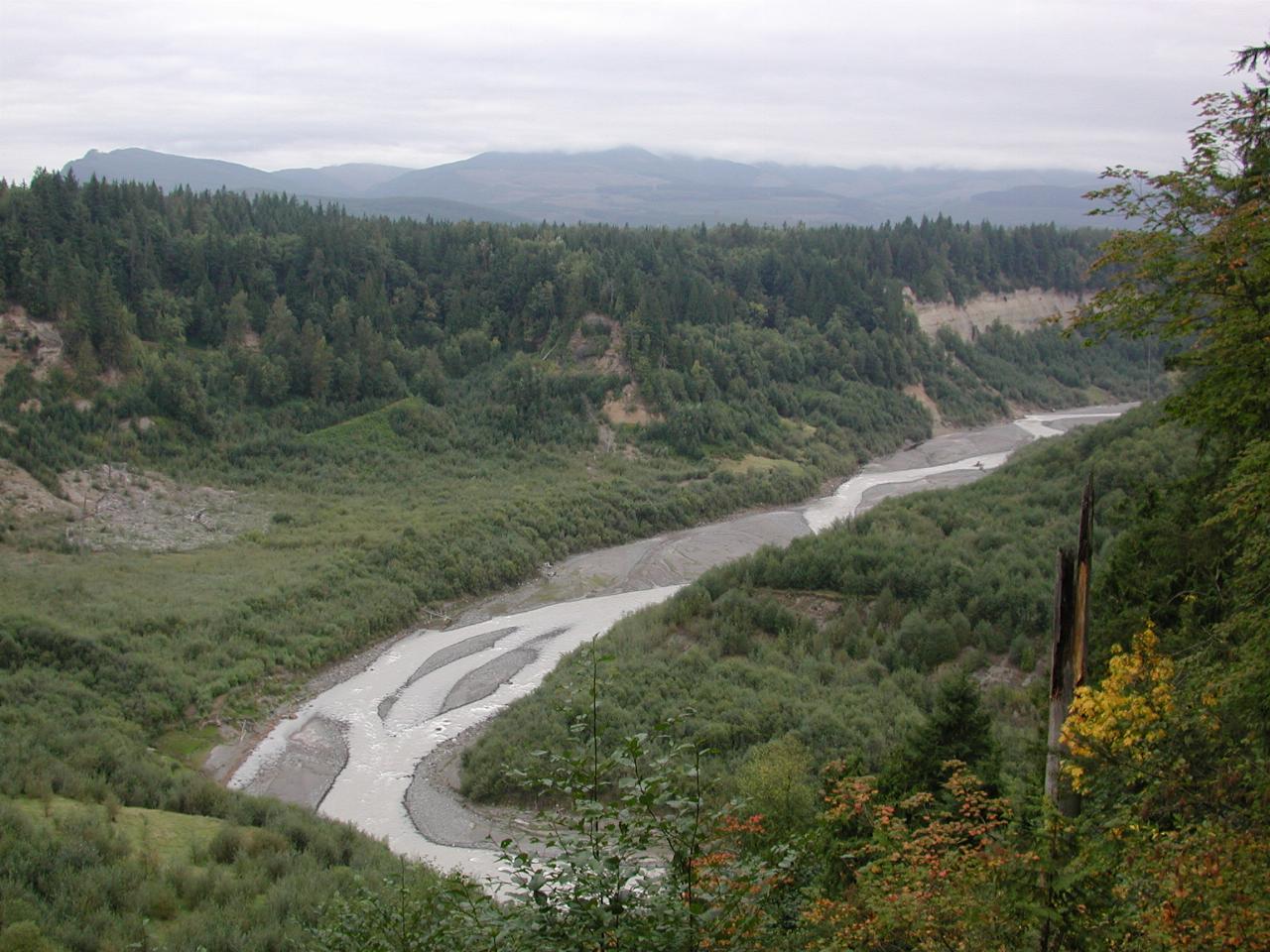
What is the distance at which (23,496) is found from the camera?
151ft

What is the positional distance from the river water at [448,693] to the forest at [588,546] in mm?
1861

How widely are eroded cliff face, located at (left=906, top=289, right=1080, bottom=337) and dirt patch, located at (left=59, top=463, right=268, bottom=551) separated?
68.7 m

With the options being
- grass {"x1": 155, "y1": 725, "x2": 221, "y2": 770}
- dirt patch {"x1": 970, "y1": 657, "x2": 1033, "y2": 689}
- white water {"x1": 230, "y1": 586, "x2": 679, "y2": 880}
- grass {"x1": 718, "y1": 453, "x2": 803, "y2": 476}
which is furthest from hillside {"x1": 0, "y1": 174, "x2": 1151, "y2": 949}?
dirt patch {"x1": 970, "y1": 657, "x2": 1033, "y2": 689}

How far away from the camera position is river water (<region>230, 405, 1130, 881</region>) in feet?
92.8

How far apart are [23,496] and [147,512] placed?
5.35 meters

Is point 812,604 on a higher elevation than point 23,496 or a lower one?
lower

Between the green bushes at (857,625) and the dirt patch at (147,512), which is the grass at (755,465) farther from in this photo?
the dirt patch at (147,512)

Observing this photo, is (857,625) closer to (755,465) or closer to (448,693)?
(448,693)

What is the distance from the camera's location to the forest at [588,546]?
9.30 meters

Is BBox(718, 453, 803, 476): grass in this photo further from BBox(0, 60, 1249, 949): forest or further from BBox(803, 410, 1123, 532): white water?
BBox(803, 410, 1123, 532): white water

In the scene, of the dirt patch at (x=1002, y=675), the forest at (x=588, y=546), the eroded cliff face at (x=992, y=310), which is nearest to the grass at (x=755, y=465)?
the forest at (x=588, y=546)

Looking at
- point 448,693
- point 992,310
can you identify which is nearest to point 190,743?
point 448,693

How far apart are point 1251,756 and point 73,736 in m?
27.3

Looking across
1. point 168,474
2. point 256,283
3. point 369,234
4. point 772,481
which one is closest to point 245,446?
point 168,474
